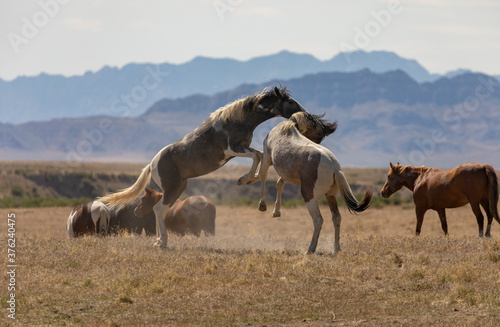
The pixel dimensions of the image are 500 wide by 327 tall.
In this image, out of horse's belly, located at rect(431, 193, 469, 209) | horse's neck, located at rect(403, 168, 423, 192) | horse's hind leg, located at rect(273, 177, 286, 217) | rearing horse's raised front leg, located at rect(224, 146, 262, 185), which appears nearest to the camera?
rearing horse's raised front leg, located at rect(224, 146, 262, 185)

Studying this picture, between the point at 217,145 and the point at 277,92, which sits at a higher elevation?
the point at 277,92

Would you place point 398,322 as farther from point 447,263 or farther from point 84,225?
point 84,225

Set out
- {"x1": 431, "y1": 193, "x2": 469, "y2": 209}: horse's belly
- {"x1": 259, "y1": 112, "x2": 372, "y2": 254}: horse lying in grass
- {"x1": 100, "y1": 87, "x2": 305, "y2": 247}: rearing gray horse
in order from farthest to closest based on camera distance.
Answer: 1. {"x1": 431, "y1": 193, "x2": 469, "y2": 209}: horse's belly
2. {"x1": 100, "y1": 87, "x2": 305, "y2": 247}: rearing gray horse
3. {"x1": 259, "y1": 112, "x2": 372, "y2": 254}: horse lying in grass

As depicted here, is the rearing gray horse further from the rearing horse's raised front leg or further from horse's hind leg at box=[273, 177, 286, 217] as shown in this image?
horse's hind leg at box=[273, 177, 286, 217]

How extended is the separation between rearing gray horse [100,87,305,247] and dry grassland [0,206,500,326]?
1299 millimetres

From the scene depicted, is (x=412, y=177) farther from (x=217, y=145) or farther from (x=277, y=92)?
(x=217, y=145)

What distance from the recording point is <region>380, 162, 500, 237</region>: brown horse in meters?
15.7

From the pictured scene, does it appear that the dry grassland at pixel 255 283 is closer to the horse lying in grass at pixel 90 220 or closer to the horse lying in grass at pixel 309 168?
the horse lying in grass at pixel 309 168

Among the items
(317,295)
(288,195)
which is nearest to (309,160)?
(317,295)

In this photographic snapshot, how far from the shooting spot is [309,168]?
42.1 ft

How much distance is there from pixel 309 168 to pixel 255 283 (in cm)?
277

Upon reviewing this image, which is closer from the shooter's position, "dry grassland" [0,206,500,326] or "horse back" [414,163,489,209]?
"dry grassland" [0,206,500,326]

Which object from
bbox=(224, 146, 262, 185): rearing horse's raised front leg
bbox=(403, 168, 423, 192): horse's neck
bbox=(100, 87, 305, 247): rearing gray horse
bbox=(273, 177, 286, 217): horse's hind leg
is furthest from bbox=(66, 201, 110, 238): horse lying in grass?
bbox=(403, 168, 423, 192): horse's neck

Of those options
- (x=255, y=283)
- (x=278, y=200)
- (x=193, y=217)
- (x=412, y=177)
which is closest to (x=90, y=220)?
(x=193, y=217)
